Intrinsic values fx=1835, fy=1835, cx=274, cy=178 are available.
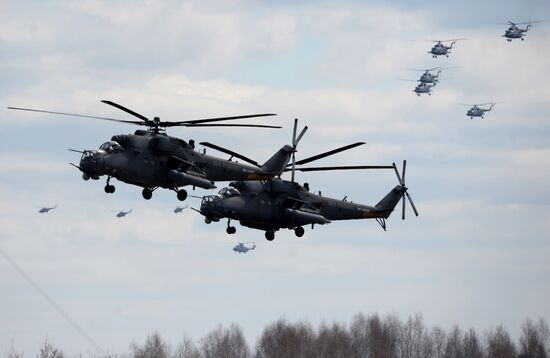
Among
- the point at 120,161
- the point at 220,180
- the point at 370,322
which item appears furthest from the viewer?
the point at 370,322

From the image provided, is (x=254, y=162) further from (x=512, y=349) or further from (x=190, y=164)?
(x=512, y=349)

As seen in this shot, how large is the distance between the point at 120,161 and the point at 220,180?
29.6ft

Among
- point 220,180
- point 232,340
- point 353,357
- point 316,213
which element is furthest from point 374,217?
point 232,340

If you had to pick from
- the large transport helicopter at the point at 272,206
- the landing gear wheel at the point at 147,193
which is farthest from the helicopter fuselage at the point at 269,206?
the landing gear wheel at the point at 147,193

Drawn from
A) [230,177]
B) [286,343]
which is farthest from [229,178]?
[286,343]

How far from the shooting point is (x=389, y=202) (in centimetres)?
A: 12556

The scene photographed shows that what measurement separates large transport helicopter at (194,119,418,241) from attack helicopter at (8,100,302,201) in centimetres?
287

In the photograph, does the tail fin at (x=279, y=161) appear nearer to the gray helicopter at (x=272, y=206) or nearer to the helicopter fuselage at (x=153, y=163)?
the gray helicopter at (x=272, y=206)

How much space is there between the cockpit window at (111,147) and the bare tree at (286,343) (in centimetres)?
7415

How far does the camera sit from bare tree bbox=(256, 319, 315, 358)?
582ft

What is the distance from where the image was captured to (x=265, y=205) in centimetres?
11544

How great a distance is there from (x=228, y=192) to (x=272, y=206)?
322 cm

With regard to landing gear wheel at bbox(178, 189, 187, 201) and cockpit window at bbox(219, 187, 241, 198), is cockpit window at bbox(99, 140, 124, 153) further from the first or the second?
cockpit window at bbox(219, 187, 241, 198)

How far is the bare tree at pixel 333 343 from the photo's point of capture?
584 ft
